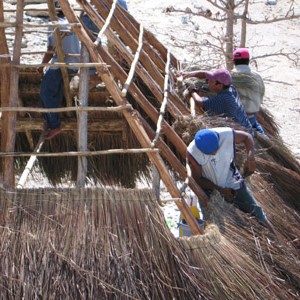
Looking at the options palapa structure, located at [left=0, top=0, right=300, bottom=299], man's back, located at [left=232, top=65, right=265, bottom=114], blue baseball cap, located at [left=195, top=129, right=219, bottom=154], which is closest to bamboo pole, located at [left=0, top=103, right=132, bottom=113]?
Result: palapa structure, located at [left=0, top=0, right=300, bottom=299]

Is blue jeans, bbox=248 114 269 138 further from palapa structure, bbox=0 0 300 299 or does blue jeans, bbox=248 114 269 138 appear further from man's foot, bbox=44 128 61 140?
man's foot, bbox=44 128 61 140

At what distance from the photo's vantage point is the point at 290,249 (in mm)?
4371

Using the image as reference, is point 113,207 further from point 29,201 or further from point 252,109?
point 252,109

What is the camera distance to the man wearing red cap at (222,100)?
5121 millimetres

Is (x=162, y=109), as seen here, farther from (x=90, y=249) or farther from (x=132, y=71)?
(x=90, y=249)

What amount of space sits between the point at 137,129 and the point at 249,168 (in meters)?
1.03

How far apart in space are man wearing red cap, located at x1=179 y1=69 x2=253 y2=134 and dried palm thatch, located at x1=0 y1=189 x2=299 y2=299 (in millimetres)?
1588

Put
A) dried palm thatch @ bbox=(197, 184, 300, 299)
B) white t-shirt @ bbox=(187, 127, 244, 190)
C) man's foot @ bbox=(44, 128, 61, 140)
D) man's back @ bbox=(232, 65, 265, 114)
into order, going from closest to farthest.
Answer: dried palm thatch @ bbox=(197, 184, 300, 299), white t-shirt @ bbox=(187, 127, 244, 190), man's foot @ bbox=(44, 128, 61, 140), man's back @ bbox=(232, 65, 265, 114)

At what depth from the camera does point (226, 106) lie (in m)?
5.13

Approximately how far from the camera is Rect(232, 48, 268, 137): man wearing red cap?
5.80 metres

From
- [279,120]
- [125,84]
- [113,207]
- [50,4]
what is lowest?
[279,120]

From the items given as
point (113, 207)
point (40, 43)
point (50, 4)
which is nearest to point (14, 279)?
point (113, 207)

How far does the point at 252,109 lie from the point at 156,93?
137 cm

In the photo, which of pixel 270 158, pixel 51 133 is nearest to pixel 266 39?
pixel 270 158
